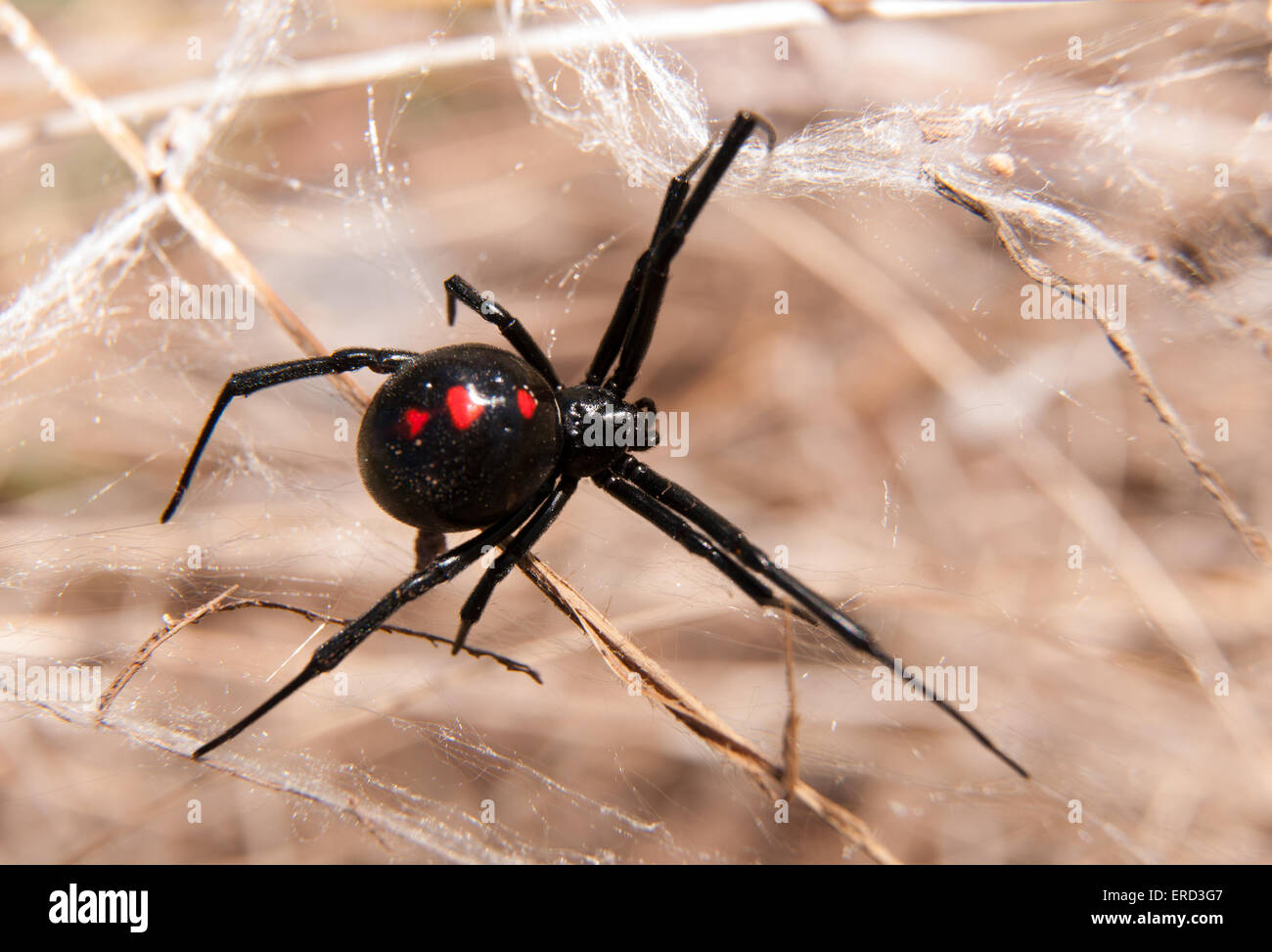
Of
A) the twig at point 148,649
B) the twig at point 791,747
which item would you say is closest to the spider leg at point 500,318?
the twig at point 148,649

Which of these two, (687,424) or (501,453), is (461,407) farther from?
(687,424)

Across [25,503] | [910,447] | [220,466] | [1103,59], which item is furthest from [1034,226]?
[25,503]

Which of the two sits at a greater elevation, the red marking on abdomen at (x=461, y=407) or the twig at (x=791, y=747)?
the red marking on abdomen at (x=461, y=407)

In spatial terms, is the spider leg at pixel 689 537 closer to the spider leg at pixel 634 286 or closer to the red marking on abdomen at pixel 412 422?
the spider leg at pixel 634 286

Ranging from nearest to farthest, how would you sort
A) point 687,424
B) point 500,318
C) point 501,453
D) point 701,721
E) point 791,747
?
point 791,747 → point 701,721 → point 501,453 → point 500,318 → point 687,424

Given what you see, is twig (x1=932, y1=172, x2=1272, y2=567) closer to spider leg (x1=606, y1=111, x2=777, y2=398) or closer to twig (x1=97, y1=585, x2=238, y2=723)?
spider leg (x1=606, y1=111, x2=777, y2=398)

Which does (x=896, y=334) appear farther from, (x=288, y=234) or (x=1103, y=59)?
(x=288, y=234)

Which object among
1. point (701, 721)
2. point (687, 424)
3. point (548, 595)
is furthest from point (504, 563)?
point (687, 424)
